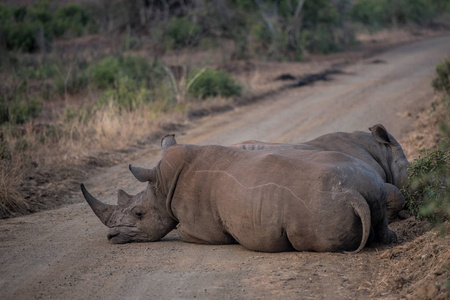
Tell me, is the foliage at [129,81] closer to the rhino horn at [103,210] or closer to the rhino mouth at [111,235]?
the rhino horn at [103,210]

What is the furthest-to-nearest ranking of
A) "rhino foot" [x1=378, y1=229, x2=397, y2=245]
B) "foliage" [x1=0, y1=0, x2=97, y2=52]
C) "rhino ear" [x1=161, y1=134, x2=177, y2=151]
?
"foliage" [x1=0, y1=0, x2=97, y2=52] < "rhino ear" [x1=161, y1=134, x2=177, y2=151] < "rhino foot" [x1=378, y1=229, x2=397, y2=245]

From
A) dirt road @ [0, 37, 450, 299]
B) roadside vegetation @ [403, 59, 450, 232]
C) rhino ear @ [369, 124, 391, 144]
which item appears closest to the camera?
dirt road @ [0, 37, 450, 299]

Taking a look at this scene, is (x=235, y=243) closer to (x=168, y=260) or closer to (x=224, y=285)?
(x=168, y=260)

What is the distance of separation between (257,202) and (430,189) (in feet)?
5.49

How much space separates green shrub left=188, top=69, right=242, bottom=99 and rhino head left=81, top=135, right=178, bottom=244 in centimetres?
998

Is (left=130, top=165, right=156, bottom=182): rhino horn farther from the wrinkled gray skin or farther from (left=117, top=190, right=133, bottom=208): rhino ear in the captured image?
the wrinkled gray skin

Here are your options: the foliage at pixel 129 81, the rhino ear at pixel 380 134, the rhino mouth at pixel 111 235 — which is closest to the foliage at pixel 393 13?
the foliage at pixel 129 81

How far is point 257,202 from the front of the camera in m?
5.53

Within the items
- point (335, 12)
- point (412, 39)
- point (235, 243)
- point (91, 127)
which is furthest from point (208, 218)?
point (412, 39)

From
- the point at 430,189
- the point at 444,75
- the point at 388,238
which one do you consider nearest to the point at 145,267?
the point at 388,238

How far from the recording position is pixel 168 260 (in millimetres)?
5691

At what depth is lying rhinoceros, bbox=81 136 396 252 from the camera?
209 inches

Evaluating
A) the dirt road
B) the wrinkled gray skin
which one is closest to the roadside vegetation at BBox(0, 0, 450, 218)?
the dirt road

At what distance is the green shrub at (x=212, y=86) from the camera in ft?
54.2
